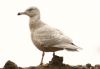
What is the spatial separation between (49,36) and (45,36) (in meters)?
0.12

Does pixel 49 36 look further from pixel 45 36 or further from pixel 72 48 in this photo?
pixel 72 48

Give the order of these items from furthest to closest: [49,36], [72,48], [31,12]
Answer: [31,12] < [49,36] < [72,48]

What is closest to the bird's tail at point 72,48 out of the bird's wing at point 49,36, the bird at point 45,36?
the bird at point 45,36

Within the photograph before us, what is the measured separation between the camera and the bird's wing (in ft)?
38.7

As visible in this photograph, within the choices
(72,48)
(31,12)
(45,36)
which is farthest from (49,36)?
(31,12)

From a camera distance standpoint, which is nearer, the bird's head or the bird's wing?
the bird's wing

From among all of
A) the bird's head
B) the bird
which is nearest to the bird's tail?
the bird

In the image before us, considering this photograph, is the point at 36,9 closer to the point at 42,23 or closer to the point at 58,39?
the point at 42,23

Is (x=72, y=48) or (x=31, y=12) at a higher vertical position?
(x=31, y=12)

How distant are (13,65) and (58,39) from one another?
1.41m

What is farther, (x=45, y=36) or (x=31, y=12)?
(x=31, y=12)

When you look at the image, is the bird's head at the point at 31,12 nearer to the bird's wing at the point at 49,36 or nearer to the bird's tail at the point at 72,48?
the bird's wing at the point at 49,36

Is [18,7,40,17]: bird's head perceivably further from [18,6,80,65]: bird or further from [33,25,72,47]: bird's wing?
[33,25,72,47]: bird's wing

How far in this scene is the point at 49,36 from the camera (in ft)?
39.4
